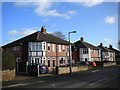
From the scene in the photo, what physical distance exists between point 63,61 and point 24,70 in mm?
12886

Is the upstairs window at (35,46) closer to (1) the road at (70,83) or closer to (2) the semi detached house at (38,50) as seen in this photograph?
(2) the semi detached house at (38,50)

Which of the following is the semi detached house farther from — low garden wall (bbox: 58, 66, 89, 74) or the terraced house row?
low garden wall (bbox: 58, 66, 89, 74)

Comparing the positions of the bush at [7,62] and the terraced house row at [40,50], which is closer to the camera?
the bush at [7,62]

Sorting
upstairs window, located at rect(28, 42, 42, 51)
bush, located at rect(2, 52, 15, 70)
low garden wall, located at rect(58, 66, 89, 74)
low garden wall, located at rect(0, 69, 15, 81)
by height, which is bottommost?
low garden wall, located at rect(58, 66, 89, 74)

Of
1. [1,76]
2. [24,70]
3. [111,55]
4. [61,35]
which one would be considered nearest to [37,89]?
[1,76]

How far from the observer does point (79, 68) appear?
33750 mm

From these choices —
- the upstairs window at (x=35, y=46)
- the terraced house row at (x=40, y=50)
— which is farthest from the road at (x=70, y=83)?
the upstairs window at (x=35, y=46)

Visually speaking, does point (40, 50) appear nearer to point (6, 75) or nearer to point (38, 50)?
point (38, 50)

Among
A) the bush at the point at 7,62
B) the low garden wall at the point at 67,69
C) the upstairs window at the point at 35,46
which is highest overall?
the upstairs window at the point at 35,46

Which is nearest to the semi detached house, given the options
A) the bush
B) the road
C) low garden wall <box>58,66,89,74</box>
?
low garden wall <box>58,66,89,74</box>

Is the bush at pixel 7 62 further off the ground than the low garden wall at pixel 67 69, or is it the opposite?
the bush at pixel 7 62

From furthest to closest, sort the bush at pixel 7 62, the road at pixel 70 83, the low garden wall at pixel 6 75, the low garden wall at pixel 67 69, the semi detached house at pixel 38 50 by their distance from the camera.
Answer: the semi detached house at pixel 38 50, the low garden wall at pixel 67 69, the bush at pixel 7 62, the low garden wall at pixel 6 75, the road at pixel 70 83

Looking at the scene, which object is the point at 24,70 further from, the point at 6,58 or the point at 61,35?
the point at 61,35

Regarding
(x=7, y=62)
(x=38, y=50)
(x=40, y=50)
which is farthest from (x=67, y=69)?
(x=7, y=62)
